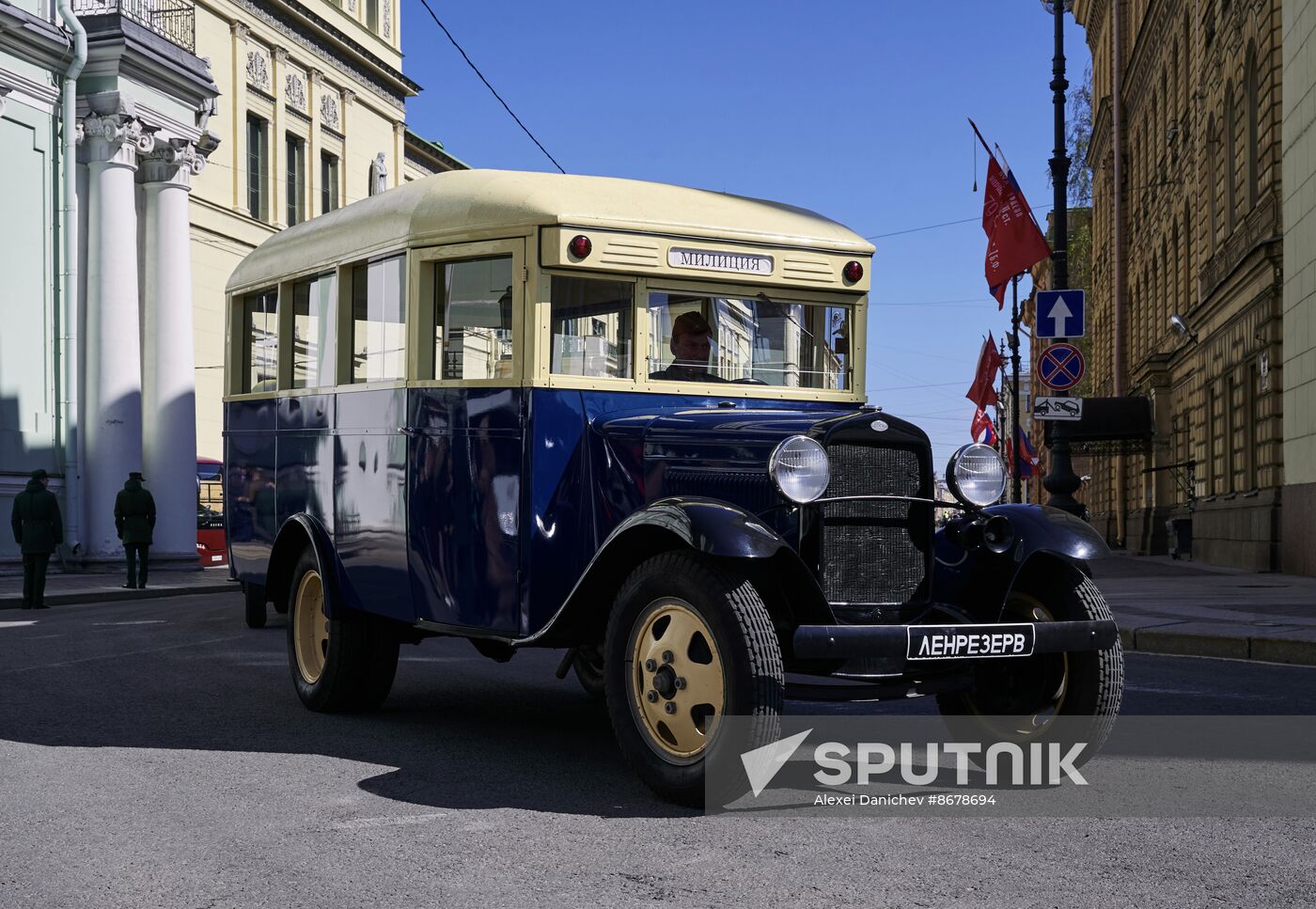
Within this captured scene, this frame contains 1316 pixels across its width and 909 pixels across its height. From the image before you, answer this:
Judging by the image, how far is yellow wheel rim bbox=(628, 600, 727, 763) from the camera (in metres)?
5.34

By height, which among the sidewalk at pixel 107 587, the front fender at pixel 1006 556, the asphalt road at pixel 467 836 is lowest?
the sidewalk at pixel 107 587

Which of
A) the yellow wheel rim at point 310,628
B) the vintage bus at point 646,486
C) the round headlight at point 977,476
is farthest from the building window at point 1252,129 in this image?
the round headlight at point 977,476

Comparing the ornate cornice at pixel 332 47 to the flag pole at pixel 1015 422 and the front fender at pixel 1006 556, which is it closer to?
the flag pole at pixel 1015 422

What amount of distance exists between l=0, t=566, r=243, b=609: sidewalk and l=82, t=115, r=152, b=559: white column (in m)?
1.36

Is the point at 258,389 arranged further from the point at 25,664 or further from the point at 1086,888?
the point at 1086,888

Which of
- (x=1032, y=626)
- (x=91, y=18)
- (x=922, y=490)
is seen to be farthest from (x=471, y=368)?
(x=91, y=18)

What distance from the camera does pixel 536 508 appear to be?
6488mm

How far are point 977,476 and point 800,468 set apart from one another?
2.86 feet

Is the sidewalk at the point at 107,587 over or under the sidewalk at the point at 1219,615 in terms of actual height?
under

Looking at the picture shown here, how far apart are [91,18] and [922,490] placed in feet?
77.6

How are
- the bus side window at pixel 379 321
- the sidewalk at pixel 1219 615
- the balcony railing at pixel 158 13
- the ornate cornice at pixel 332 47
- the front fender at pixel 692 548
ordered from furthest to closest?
the ornate cornice at pixel 332 47 < the balcony railing at pixel 158 13 < the sidewalk at pixel 1219 615 < the bus side window at pixel 379 321 < the front fender at pixel 692 548

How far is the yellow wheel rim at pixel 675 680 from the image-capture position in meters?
5.34

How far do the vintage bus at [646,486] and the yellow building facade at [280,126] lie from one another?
2484 cm

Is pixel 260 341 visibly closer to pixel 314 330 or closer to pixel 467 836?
pixel 314 330
